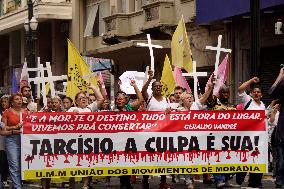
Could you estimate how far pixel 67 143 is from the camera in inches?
513

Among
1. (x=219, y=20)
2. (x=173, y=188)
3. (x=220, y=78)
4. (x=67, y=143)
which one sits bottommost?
(x=173, y=188)

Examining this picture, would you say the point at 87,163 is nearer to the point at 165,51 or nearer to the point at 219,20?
the point at 219,20

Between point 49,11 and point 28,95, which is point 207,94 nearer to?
point 28,95

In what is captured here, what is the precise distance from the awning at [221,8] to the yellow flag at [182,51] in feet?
11.5

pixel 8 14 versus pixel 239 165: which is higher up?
pixel 8 14

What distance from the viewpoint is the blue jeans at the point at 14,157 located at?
12922 millimetres

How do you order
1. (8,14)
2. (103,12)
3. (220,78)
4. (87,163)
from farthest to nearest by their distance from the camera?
(8,14) → (103,12) → (220,78) → (87,163)

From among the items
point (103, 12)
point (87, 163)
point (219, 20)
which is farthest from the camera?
point (103, 12)

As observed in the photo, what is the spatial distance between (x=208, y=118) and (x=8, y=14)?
29.9 metres

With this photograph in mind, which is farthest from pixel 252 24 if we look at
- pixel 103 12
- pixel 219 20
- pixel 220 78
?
pixel 103 12

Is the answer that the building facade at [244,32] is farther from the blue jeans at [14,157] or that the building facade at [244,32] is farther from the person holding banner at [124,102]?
the blue jeans at [14,157]

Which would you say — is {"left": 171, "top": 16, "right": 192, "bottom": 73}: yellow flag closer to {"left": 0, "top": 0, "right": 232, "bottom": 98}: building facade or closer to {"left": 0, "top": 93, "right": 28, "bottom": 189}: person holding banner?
{"left": 0, "top": 93, "right": 28, "bottom": 189}: person holding banner

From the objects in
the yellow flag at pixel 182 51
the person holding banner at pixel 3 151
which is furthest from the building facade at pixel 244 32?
the person holding banner at pixel 3 151

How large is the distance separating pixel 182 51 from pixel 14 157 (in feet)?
20.2
